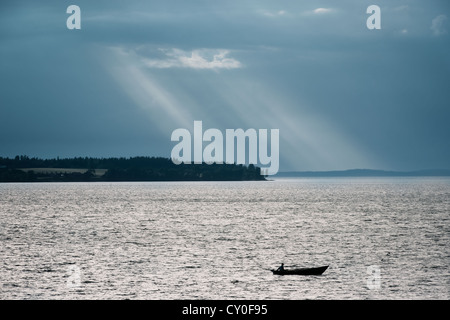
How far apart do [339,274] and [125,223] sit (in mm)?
77080

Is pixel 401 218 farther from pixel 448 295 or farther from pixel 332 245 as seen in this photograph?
pixel 448 295

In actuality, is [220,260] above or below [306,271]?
below

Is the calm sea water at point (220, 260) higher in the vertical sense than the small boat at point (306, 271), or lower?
lower

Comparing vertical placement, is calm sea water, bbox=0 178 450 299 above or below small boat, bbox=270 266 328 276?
below

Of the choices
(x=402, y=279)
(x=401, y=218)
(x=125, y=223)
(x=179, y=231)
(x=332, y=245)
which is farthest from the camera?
(x=401, y=218)

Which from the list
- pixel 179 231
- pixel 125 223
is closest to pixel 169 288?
pixel 179 231

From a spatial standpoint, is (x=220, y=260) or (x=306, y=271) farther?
(x=220, y=260)

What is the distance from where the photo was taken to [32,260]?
69000mm

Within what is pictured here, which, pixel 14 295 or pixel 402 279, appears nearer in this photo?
pixel 14 295

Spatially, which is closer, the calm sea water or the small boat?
the calm sea water

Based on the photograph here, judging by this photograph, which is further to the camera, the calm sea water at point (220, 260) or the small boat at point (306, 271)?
the small boat at point (306, 271)
